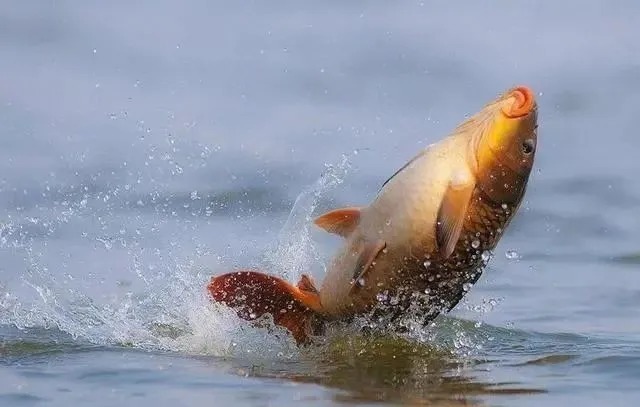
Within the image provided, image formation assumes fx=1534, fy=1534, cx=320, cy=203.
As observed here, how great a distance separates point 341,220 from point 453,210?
60 cm

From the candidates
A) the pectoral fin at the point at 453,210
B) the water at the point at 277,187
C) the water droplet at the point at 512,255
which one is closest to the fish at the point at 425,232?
the pectoral fin at the point at 453,210

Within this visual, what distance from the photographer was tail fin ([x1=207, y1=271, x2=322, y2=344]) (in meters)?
6.45

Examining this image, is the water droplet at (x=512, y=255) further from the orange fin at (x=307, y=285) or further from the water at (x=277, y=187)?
the orange fin at (x=307, y=285)

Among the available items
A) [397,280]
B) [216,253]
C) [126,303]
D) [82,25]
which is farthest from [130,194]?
[397,280]

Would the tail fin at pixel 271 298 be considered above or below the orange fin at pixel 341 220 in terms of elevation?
below

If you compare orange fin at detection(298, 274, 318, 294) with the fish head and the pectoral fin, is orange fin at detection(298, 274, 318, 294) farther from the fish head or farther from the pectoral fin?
the fish head

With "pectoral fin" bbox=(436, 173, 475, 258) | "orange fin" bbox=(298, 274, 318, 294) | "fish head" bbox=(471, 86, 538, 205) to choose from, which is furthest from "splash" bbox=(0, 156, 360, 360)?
"fish head" bbox=(471, 86, 538, 205)

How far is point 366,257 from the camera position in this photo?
6.22 m

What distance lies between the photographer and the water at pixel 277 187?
6.34m

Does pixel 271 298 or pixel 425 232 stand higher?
pixel 425 232

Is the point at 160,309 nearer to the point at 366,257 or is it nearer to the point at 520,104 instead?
the point at 366,257

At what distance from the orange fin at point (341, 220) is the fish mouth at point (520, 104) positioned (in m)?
0.78

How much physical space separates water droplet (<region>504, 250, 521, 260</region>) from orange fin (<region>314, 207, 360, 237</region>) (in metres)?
3.43

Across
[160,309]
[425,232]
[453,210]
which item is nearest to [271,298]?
[425,232]
